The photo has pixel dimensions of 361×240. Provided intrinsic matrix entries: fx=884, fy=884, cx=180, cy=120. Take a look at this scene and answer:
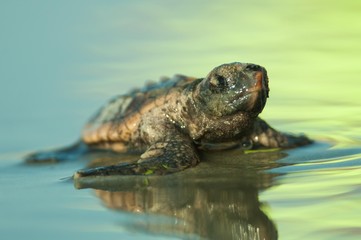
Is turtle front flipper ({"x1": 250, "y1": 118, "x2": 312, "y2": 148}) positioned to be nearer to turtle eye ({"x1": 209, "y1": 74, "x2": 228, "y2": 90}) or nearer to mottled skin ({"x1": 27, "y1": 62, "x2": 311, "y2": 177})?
mottled skin ({"x1": 27, "y1": 62, "x2": 311, "y2": 177})

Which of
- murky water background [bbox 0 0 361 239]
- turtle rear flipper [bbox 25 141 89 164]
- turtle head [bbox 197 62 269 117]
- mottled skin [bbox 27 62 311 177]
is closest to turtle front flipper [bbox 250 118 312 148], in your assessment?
mottled skin [bbox 27 62 311 177]

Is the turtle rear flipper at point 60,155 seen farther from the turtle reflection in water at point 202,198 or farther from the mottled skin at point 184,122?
the turtle reflection in water at point 202,198

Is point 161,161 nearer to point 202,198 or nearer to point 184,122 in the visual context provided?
point 184,122

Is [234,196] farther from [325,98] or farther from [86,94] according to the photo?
[86,94]

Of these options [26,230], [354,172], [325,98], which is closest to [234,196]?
[354,172]

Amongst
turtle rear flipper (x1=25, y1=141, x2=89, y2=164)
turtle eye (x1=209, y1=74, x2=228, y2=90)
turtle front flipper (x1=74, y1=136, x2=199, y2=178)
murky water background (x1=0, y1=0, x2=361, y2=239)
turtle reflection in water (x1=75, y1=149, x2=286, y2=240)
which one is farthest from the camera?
turtle rear flipper (x1=25, y1=141, x2=89, y2=164)

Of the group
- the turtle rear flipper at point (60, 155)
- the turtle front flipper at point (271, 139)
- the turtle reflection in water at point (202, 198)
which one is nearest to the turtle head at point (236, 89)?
the turtle reflection in water at point (202, 198)

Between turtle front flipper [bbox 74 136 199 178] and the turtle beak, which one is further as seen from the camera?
the turtle beak

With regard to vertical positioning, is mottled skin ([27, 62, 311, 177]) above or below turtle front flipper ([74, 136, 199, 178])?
above
